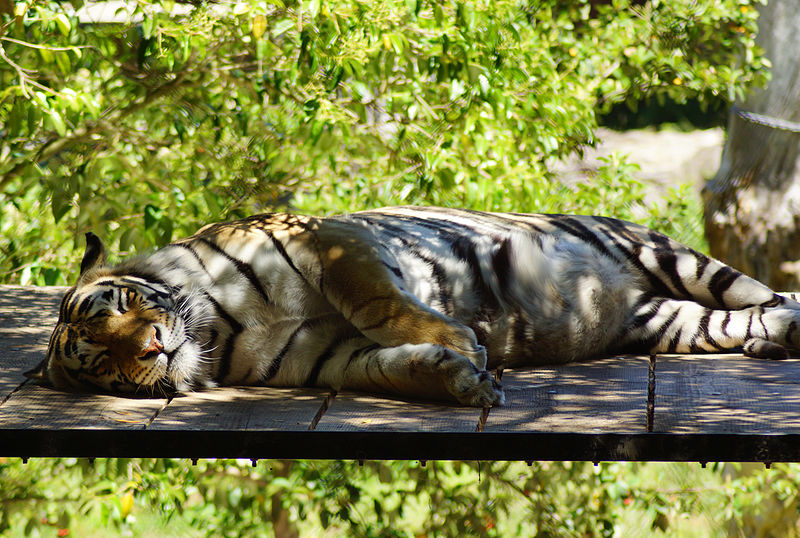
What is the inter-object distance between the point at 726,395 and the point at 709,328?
69 centimetres

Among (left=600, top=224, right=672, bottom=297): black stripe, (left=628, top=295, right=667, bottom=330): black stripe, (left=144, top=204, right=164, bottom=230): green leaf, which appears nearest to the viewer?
(left=628, top=295, right=667, bottom=330): black stripe

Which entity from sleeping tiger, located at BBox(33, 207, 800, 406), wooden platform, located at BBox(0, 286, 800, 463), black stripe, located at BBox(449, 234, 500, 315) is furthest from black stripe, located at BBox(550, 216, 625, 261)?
wooden platform, located at BBox(0, 286, 800, 463)

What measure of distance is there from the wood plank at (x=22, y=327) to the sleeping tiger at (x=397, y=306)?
238 mm

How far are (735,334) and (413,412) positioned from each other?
123 centimetres

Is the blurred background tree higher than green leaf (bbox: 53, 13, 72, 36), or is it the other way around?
green leaf (bbox: 53, 13, 72, 36)

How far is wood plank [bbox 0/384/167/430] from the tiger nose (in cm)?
13

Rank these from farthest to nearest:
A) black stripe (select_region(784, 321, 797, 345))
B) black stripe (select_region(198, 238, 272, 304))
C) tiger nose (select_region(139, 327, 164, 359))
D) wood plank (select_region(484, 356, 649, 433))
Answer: black stripe (select_region(784, 321, 797, 345)), black stripe (select_region(198, 238, 272, 304)), tiger nose (select_region(139, 327, 164, 359)), wood plank (select_region(484, 356, 649, 433))

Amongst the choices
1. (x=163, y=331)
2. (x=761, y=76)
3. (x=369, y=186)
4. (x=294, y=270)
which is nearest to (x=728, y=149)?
(x=761, y=76)

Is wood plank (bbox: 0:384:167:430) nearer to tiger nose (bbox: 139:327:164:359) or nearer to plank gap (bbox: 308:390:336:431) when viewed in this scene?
tiger nose (bbox: 139:327:164:359)

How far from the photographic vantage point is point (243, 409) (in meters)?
2.14

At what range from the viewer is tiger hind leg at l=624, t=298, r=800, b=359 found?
8.68 feet

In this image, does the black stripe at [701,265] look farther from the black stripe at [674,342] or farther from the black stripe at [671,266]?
the black stripe at [674,342]

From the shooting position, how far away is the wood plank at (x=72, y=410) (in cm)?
200

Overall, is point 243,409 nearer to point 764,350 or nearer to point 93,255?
point 93,255
